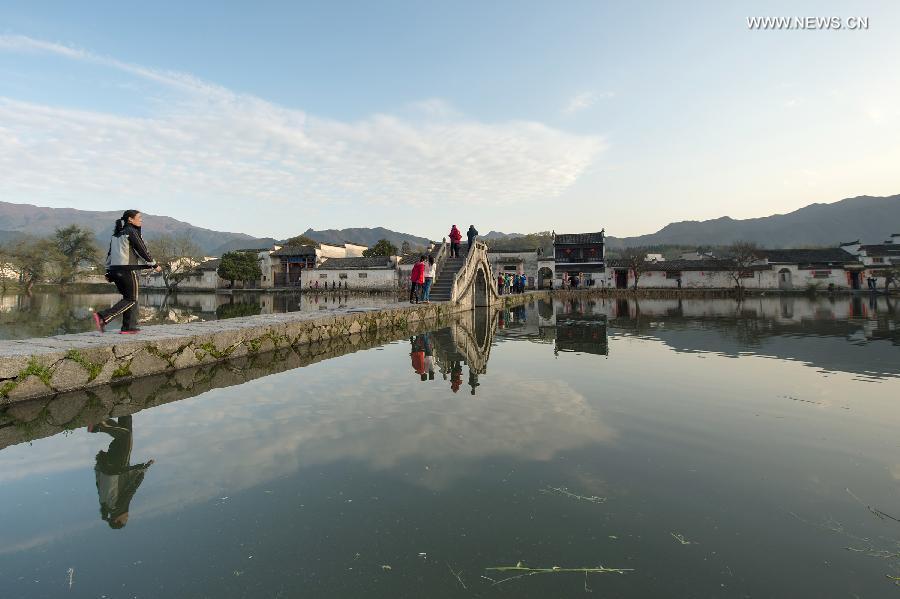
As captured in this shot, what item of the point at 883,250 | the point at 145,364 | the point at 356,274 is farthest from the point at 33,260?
the point at 883,250

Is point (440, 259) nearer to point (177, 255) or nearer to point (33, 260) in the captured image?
point (33, 260)

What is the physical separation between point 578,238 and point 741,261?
19.9 m

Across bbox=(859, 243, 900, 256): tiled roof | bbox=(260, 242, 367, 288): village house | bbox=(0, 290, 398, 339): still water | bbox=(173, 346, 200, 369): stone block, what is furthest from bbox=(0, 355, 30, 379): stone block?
bbox=(859, 243, 900, 256): tiled roof

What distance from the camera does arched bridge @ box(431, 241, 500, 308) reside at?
2181 centimetres

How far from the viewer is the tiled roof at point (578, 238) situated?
6053 centimetres

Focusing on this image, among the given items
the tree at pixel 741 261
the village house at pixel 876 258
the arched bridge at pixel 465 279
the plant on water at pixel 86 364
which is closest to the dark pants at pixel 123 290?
the plant on water at pixel 86 364

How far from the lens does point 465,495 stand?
354cm

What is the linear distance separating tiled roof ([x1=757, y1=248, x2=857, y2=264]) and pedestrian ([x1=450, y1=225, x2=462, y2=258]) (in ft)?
155

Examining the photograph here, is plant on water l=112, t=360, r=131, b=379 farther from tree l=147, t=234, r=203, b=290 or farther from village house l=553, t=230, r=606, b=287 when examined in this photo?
tree l=147, t=234, r=203, b=290

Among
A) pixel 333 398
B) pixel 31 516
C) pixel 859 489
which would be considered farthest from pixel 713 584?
pixel 333 398

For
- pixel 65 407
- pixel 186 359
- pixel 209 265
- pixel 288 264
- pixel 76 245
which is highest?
pixel 76 245

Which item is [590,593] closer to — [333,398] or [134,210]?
[333,398]

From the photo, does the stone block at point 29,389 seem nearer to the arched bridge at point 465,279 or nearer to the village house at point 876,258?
the arched bridge at point 465,279

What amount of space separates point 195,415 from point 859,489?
718 centimetres
